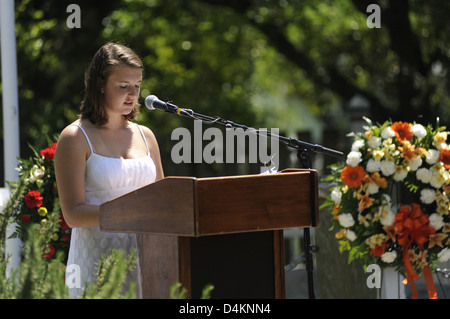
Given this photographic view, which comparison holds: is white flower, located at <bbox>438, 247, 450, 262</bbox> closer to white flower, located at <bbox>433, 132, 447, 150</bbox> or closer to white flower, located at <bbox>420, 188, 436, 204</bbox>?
white flower, located at <bbox>420, 188, 436, 204</bbox>

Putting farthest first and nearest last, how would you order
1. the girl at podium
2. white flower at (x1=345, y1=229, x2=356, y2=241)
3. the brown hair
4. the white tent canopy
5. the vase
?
the vase → the white tent canopy → white flower at (x1=345, y1=229, x2=356, y2=241) → the brown hair → the girl at podium

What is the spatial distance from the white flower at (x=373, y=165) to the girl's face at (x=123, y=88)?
1712 mm

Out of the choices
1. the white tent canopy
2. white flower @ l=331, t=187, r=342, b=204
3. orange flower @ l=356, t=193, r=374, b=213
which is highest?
the white tent canopy

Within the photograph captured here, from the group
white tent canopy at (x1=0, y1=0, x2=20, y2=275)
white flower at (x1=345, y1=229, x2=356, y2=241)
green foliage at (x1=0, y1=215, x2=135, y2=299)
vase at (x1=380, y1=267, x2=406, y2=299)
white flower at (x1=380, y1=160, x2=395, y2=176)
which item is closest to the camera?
green foliage at (x1=0, y1=215, x2=135, y2=299)

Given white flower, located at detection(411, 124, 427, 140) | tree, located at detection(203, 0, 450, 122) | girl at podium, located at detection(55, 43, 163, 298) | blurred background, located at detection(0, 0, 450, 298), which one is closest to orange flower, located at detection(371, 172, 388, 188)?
white flower, located at detection(411, 124, 427, 140)

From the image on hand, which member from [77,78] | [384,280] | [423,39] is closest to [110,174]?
[384,280]

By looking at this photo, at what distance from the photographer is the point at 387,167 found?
4273 millimetres

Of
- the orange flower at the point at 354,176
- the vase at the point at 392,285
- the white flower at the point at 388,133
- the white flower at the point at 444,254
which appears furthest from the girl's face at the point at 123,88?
the vase at the point at 392,285

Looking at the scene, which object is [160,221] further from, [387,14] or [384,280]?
[387,14]

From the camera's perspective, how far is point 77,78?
36.4ft

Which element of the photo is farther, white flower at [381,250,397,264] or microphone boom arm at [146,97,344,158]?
white flower at [381,250,397,264]

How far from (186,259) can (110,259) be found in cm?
46

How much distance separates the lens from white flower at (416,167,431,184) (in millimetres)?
4285

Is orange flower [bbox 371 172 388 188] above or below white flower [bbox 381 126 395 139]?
below
